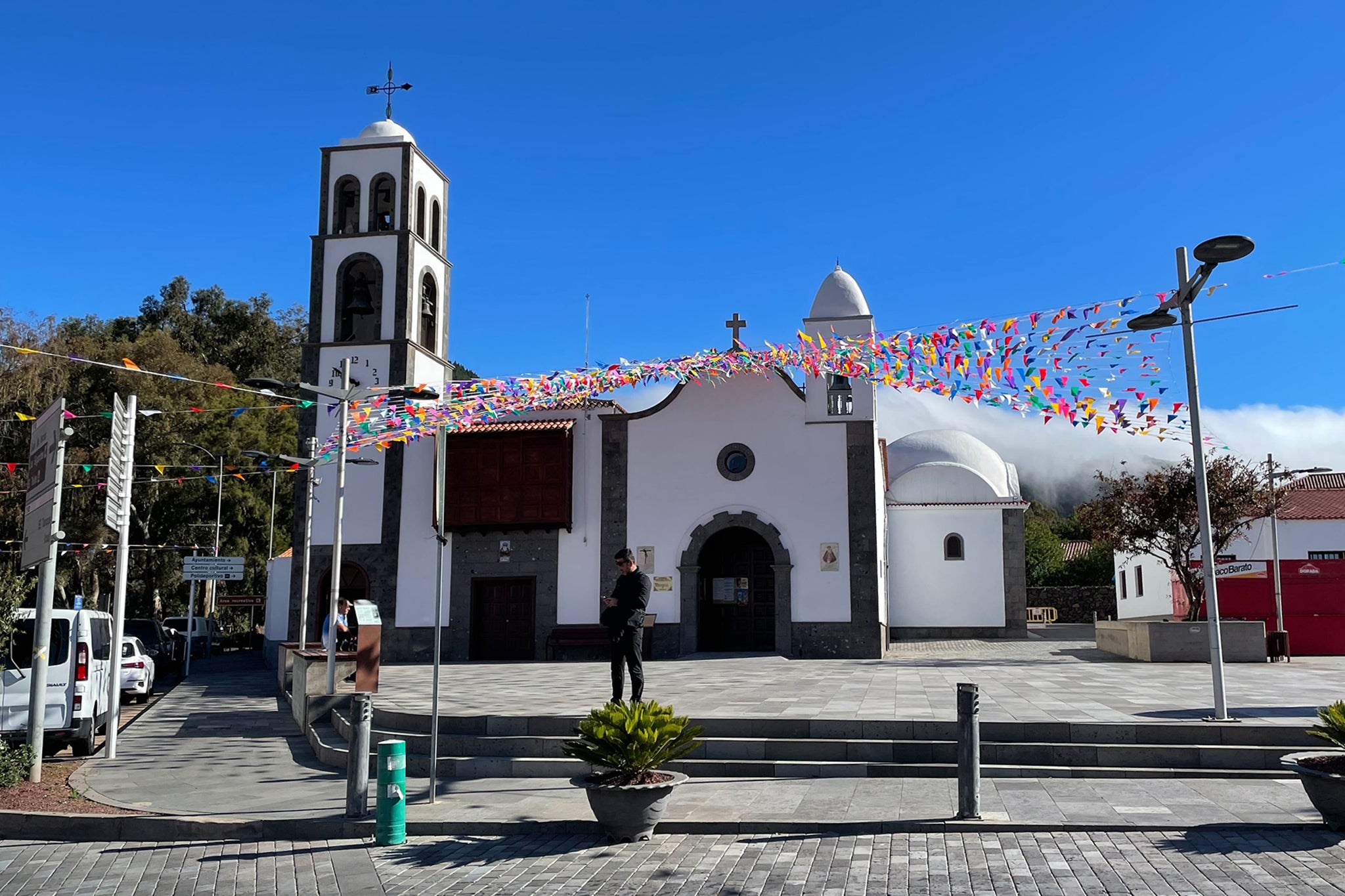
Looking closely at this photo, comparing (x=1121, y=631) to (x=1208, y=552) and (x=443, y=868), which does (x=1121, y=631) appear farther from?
(x=443, y=868)

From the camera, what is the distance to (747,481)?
24812 millimetres

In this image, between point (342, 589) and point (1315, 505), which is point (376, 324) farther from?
point (1315, 505)

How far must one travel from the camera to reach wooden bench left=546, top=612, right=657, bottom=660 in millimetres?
24281

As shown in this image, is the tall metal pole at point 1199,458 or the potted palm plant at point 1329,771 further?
the tall metal pole at point 1199,458

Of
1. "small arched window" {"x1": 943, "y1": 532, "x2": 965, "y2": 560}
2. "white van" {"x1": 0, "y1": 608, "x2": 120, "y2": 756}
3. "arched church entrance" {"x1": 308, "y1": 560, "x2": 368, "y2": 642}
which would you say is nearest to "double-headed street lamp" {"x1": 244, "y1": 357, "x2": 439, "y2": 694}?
"white van" {"x1": 0, "y1": 608, "x2": 120, "y2": 756}

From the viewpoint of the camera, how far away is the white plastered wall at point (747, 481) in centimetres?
2423

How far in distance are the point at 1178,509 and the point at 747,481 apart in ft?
30.0

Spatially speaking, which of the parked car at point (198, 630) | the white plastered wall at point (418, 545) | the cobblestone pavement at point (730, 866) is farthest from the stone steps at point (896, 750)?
the parked car at point (198, 630)

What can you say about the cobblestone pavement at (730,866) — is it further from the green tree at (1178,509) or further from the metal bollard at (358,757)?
the green tree at (1178,509)

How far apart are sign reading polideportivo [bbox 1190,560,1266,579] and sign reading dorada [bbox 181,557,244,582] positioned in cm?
2238

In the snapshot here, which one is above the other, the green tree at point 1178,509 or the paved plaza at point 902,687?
the green tree at point 1178,509

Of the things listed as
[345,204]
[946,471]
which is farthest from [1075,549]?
[345,204]

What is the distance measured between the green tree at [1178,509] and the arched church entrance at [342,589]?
16.8m

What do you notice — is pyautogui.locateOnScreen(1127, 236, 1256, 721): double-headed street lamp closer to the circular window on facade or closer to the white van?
the white van
